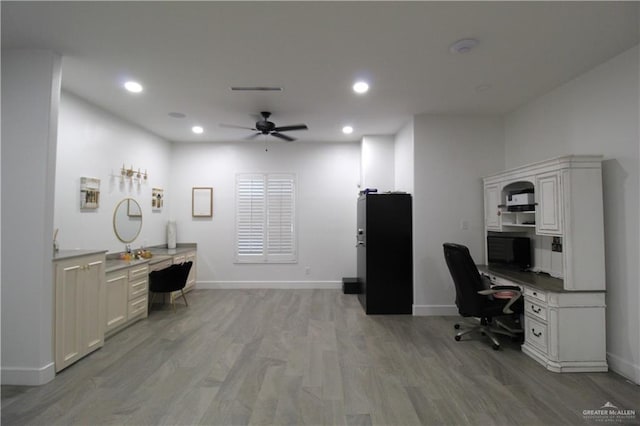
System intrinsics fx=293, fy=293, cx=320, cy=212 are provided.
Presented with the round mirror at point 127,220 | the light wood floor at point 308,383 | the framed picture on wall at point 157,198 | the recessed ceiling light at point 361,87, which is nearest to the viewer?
the light wood floor at point 308,383

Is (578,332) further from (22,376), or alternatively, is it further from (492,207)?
(22,376)

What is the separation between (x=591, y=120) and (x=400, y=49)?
218cm

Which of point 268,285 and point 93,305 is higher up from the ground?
point 93,305

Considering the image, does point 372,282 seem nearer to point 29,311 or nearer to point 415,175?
point 415,175

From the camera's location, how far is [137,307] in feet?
13.2

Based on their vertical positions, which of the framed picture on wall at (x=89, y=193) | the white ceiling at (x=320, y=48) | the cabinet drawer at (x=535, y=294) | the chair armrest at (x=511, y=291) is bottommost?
the chair armrest at (x=511, y=291)

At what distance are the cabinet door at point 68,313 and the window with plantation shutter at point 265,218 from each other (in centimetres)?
310

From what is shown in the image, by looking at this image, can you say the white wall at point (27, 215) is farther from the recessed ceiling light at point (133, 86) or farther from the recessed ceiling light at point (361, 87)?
the recessed ceiling light at point (361, 87)

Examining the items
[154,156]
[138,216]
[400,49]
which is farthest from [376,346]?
[154,156]

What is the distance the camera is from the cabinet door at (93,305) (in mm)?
3006

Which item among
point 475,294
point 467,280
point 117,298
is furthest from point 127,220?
point 475,294

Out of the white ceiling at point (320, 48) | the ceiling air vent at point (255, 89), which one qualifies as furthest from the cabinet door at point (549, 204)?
the ceiling air vent at point (255, 89)

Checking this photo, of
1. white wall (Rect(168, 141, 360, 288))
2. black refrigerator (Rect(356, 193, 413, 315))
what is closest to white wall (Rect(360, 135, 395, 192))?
white wall (Rect(168, 141, 360, 288))

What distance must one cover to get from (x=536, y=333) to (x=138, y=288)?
485 cm
